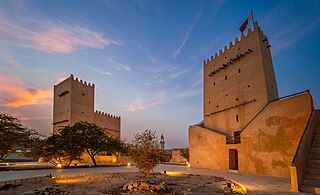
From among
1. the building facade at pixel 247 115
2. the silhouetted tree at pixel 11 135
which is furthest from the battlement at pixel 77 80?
the building facade at pixel 247 115

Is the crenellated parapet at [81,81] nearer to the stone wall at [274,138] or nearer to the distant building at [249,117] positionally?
the distant building at [249,117]

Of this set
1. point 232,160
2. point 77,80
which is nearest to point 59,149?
point 232,160

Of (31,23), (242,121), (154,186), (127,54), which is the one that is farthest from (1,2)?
(242,121)

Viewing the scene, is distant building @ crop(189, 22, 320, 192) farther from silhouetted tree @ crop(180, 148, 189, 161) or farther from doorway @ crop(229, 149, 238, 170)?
silhouetted tree @ crop(180, 148, 189, 161)

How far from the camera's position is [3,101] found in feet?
87.3

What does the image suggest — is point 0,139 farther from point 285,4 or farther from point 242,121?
point 285,4

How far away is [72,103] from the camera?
3412 centimetres

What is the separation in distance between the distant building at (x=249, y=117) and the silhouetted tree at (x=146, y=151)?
21.1ft

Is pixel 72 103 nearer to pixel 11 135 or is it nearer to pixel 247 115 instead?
pixel 11 135

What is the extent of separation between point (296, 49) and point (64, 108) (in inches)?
1537

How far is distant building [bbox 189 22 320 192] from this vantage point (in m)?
12.0

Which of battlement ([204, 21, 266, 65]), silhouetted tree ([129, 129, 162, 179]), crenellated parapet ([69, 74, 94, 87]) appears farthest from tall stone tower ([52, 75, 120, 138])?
silhouetted tree ([129, 129, 162, 179])

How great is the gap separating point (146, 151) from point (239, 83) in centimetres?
1319

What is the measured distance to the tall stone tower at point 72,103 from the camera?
34062 millimetres
